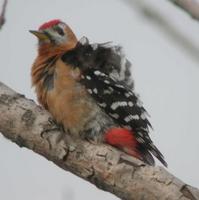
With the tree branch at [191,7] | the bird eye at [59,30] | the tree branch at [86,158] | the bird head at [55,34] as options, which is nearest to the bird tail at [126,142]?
the tree branch at [86,158]

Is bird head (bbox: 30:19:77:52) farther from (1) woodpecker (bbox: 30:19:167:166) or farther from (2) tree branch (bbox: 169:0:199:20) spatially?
(2) tree branch (bbox: 169:0:199:20)

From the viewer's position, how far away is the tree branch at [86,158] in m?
2.97

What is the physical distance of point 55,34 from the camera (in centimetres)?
482

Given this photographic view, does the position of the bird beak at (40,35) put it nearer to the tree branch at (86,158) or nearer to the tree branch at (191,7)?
the tree branch at (86,158)

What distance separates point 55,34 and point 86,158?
179cm

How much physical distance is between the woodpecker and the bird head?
388mm

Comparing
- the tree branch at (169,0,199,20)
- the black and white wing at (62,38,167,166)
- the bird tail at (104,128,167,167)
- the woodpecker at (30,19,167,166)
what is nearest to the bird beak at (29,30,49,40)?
the woodpecker at (30,19,167,166)

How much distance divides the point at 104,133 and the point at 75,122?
227mm

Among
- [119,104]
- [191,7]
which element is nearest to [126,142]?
[119,104]

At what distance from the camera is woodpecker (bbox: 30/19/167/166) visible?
3852 mm

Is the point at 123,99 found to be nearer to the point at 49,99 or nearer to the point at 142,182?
the point at 49,99

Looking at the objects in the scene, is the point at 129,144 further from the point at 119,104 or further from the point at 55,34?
the point at 55,34

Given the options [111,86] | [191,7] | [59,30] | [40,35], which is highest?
[191,7]

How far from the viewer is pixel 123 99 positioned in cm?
408
